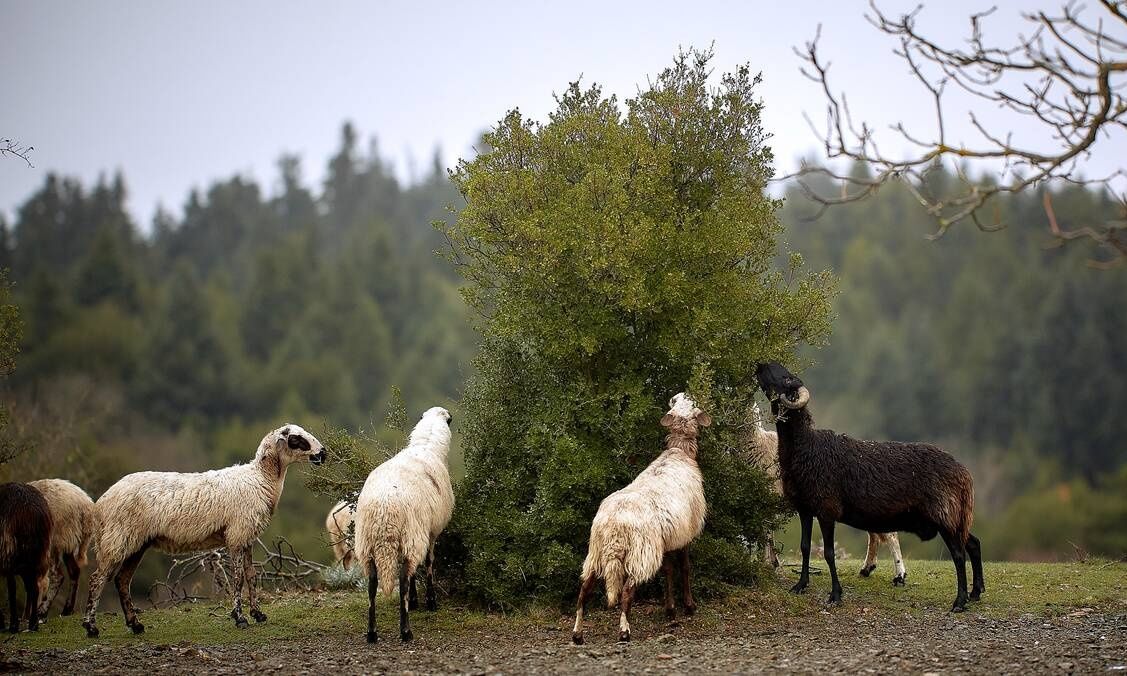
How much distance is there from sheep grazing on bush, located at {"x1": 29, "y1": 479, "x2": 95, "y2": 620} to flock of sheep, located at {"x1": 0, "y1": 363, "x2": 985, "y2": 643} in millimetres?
436

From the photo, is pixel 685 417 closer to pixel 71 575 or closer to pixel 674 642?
pixel 674 642

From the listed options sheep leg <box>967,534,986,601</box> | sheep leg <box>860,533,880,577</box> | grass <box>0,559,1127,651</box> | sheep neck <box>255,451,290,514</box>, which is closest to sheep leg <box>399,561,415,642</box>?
grass <box>0,559,1127,651</box>

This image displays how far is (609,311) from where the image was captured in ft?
45.6

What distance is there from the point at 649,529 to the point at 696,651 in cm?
141

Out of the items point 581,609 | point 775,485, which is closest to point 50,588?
point 581,609

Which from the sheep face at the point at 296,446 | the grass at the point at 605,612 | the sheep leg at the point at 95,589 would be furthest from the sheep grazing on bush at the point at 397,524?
the sheep leg at the point at 95,589

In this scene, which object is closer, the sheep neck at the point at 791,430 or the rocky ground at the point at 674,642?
the rocky ground at the point at 674,642

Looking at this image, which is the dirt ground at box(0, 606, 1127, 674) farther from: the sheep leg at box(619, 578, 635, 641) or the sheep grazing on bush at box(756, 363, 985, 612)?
the sheep grazing on bush at box(756, 363, 985, 612)

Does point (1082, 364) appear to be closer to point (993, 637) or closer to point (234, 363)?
point (234, 363)

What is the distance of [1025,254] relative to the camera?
8481 cm

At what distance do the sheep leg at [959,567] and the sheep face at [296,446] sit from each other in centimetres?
858

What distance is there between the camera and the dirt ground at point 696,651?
411 inches

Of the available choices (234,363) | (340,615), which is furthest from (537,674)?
(234,363)

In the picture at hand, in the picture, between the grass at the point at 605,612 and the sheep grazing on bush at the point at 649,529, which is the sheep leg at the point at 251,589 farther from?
the sheep grazing on bush at the point at 649,529
